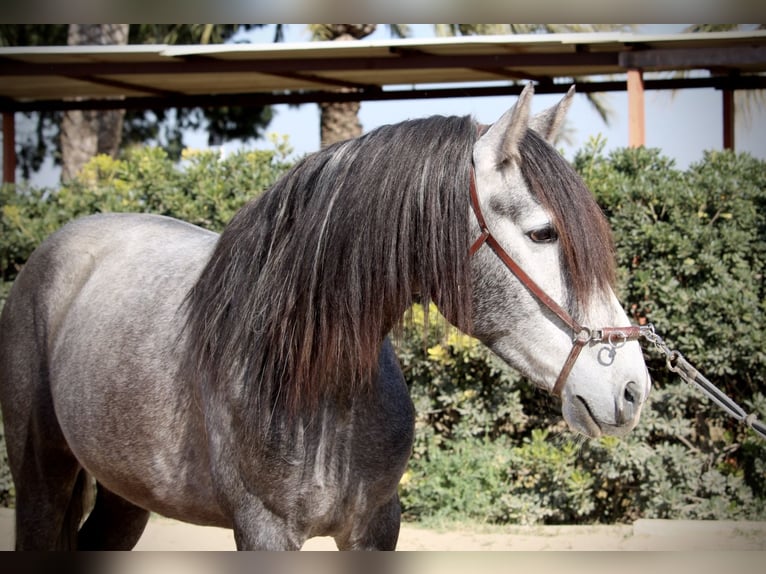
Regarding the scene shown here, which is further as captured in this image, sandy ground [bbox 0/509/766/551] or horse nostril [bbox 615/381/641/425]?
sandy ground [bbox 0/509/766/551]

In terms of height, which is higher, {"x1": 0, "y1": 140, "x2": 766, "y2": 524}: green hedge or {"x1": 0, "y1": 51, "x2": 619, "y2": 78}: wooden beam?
{"x1": 0, "y1": 51, "x2": 619, "y2": 78}: wooden beam

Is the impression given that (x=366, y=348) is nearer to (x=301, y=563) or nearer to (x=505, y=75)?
(x=301, y=563)

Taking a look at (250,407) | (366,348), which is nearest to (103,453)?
(250,407)

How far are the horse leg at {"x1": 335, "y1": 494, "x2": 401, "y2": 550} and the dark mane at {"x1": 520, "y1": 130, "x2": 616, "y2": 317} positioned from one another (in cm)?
89

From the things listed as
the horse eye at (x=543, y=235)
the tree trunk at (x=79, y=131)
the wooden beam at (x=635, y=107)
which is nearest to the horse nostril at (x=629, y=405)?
the horse eye at (x=543, y=235)

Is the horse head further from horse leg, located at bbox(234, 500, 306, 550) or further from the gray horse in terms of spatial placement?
horse leg, located at bbox(234, 500, 306, 550)

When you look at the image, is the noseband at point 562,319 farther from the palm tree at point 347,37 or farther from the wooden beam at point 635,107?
the palm tree at point 347,37

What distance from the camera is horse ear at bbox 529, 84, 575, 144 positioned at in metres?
2.25

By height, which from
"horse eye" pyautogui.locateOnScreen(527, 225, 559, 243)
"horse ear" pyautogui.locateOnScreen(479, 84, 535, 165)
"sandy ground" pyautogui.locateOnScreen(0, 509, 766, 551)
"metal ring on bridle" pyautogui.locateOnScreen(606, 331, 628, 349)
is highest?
"horse ear" pyautogui.locateOnScreen(479, 84, 535, 165)

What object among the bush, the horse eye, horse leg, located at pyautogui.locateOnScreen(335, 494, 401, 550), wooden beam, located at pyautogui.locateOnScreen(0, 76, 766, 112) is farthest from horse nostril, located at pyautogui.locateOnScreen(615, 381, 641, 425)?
wooden beam, located at pyautogui.locateOnScreen(0, 76, 766, 112)

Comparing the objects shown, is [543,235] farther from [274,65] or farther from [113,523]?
[274,65]

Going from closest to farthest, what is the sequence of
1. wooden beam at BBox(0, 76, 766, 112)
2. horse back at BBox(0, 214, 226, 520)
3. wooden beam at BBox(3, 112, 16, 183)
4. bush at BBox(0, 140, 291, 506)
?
horse back at BBox(0, 214, 226, 520) < bush at BBox(0, 140, 291, 506) < wooden beam at BBox(3, 112, 16, 183) < wooden beam at BBox(0, 76, 766, 112)

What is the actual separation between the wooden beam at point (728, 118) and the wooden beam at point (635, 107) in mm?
1927

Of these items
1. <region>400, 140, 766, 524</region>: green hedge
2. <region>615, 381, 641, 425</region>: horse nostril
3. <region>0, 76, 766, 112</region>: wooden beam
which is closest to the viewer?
<region>615, 381, 641, 425</region>: horse nostril
